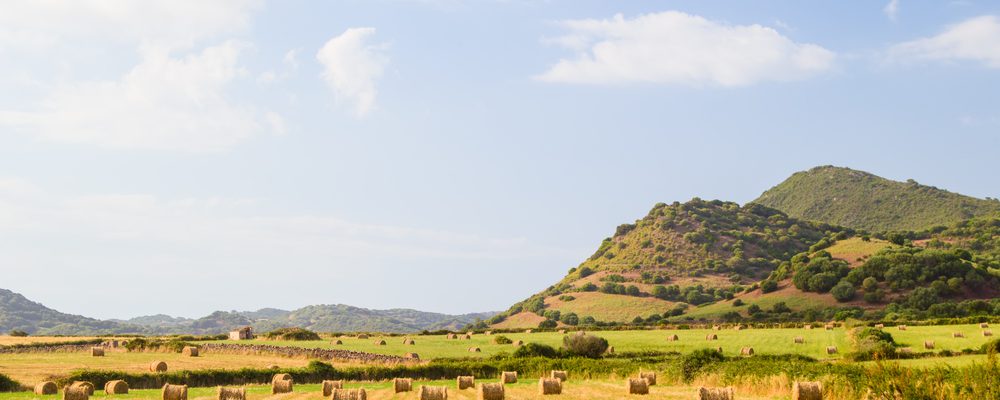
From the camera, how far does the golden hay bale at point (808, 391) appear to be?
32.8 metres

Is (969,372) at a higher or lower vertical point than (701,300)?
lower

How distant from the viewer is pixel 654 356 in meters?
69.9

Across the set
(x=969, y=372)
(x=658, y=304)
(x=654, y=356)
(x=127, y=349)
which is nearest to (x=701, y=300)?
(x=658, y=304)

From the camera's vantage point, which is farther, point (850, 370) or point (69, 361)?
point (69, 361)

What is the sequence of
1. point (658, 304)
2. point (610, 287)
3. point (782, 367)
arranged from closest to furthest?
point (782, 367), point (658, 304), point (610, 287)

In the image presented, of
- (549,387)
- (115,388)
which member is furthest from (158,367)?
(549,387)

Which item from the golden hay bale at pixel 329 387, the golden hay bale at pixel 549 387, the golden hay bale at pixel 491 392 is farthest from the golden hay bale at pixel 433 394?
the golden hay bale at pixel 549 387

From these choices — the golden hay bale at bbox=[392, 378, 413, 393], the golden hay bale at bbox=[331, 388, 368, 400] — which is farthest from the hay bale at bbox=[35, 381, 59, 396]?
the golden hay bale at bbox=[392, 378, 413, 393]

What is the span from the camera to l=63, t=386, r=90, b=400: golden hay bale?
35375 mm

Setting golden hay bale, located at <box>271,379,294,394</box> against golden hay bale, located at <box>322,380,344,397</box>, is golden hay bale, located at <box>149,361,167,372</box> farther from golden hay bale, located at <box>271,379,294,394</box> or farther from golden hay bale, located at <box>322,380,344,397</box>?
golden hay bale, located at <box>322,380,344,397</box>

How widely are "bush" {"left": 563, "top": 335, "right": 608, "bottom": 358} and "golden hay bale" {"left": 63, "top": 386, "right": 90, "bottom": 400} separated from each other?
137 ft

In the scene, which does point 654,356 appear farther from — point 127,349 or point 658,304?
point 658,304

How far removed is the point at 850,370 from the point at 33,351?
65.5m

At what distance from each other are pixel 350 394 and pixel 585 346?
38.7 metres
